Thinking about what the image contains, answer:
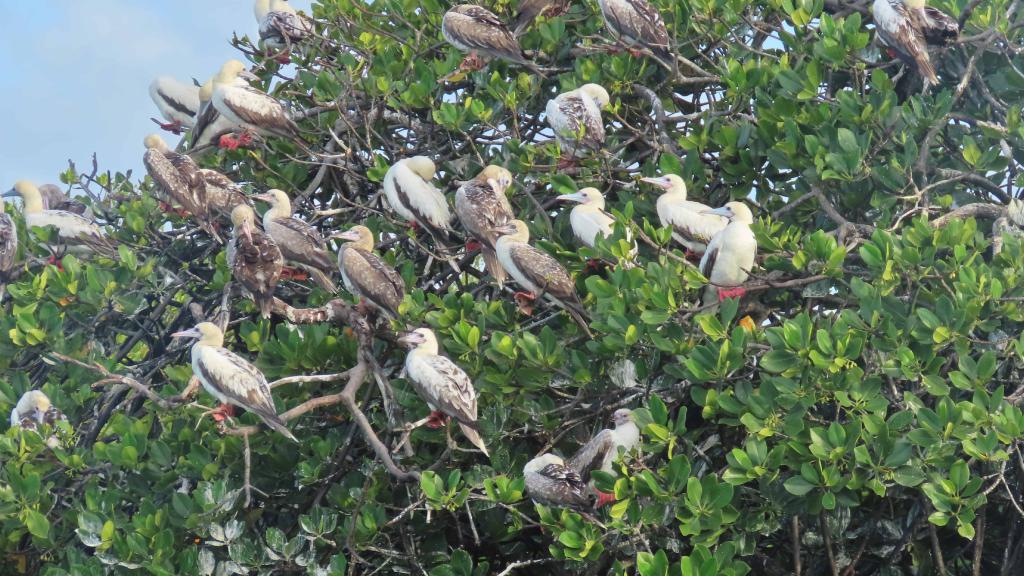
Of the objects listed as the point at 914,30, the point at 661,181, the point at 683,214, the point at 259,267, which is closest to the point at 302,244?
the point at 259,267

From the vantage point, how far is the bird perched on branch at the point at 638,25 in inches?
319

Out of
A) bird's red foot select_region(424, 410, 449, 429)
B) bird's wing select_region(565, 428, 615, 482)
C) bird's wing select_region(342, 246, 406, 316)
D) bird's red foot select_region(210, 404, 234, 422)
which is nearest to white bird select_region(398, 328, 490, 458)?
bird's red foot select_region(424, 410, 449, 429)

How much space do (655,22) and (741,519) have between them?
3390 mm

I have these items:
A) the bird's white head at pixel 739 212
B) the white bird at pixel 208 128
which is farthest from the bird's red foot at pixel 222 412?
the white bird at pixel 208 128

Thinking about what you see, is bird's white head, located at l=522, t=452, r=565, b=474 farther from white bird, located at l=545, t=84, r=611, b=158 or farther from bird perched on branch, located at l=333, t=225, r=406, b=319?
white bird, located at l=545, t=84, r=611, b=158

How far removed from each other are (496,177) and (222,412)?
7.07 feet

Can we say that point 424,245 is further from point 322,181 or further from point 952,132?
point 952,132

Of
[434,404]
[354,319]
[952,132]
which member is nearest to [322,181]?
[354,319]

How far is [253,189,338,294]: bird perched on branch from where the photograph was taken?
8.20 meters

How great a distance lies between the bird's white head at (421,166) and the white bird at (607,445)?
7.48 ft

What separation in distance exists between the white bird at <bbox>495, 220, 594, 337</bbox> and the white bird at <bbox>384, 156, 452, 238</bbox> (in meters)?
0.73

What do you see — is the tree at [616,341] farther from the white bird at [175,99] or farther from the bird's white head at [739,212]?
the white bird at [175,99]

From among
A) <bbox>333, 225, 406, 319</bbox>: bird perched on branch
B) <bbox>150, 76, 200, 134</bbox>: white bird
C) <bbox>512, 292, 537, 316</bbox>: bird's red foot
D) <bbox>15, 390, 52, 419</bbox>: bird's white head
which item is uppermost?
<bbox>333, 225, 406, 319</bbox>: bird perched on branch

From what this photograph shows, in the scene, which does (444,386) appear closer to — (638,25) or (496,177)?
(496,177)
